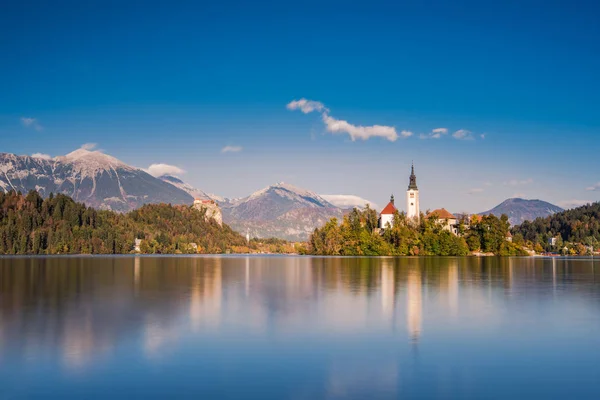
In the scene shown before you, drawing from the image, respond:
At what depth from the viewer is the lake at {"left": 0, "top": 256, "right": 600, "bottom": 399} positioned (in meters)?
17.2

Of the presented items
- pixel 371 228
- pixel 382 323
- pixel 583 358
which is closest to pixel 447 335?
pixel 382 323

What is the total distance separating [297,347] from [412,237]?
15365 cm

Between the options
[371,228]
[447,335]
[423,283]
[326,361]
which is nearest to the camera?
[326,361]

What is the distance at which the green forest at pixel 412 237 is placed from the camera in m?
172

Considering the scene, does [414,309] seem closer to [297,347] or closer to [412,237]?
[297,347]

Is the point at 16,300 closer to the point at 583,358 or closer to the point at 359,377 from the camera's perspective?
the point at 359,377

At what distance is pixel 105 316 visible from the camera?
3130 centimetres

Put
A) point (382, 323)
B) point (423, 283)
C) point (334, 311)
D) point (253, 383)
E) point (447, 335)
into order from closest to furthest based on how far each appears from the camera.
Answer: point (253, 383) < point (447, 335) < point (382, 323) < point (334, 311) < point (423, 283)

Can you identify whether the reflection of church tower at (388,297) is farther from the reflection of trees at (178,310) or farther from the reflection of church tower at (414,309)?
the reflection of church tower at (414,309)

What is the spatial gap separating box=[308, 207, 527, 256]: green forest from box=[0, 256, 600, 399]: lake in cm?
12966

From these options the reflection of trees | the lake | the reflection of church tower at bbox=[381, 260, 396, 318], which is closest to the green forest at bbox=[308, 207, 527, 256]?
the reflection of church tower at bbox=[381, 260, 396, 318]

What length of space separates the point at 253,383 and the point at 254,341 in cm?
689

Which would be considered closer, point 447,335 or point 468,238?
point 447,335

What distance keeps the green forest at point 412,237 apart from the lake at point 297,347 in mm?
129660
